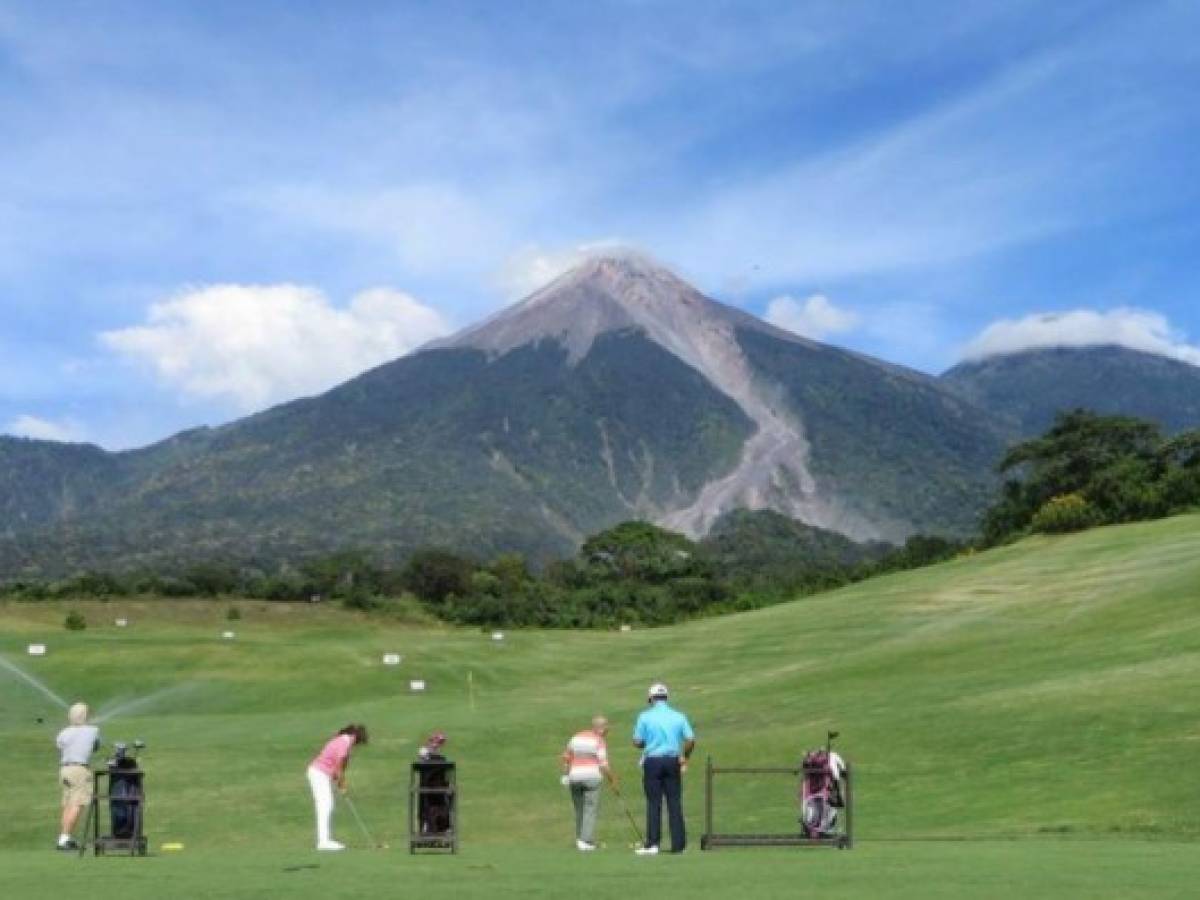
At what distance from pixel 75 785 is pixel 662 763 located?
7179mm

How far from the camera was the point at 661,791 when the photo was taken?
60.3 feet

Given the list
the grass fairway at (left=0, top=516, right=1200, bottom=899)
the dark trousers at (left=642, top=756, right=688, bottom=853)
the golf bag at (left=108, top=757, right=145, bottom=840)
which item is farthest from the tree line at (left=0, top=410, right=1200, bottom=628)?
the dark trousers at (left=642, top=756, right=688, bottom=853)

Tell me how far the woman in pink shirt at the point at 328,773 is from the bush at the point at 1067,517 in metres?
74.4

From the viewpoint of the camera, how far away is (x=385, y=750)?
33.9m

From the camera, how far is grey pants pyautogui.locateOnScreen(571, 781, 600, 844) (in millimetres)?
18953

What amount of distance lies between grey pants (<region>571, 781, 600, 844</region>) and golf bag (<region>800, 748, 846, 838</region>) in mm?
2511

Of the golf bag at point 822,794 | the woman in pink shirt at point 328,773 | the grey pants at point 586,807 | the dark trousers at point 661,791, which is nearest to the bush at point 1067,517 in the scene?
the golf bag at point 822,794

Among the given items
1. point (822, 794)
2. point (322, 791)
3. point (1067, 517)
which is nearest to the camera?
point (322, 791)

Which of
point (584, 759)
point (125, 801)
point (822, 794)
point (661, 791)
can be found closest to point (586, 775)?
point (584, 759)

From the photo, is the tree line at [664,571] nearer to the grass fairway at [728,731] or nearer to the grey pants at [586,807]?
the grass fairway at [728,731]

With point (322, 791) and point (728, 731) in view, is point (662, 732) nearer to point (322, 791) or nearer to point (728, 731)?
point (322, 791)

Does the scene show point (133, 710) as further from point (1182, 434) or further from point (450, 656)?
point (1182, 434)

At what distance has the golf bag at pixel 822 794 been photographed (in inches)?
758

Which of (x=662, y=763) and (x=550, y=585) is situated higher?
(x=550, y=585)
